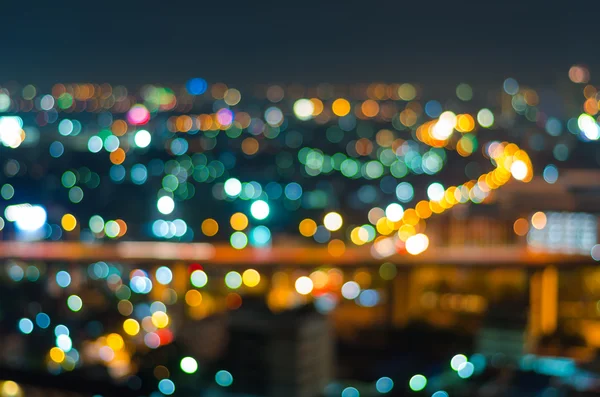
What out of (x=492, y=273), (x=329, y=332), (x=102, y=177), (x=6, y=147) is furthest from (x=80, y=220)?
(x=329, y=332)

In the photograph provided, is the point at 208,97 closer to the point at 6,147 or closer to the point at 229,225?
the point at 6,147

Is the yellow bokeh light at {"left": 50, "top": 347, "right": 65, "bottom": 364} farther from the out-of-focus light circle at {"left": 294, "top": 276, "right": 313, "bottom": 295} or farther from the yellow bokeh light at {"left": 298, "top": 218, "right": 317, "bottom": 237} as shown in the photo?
the yellow bokeh light at {"left": 298, "top": 218, "right": 317, "bottom": 237}

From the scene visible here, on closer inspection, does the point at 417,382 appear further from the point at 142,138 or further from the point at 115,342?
the point at 142,138

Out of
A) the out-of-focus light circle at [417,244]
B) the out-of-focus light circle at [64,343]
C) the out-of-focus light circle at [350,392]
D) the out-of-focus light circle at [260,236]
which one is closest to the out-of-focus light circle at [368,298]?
the out-of-focus light circle at [417,244]

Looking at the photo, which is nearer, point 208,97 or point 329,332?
Result: point 329,332

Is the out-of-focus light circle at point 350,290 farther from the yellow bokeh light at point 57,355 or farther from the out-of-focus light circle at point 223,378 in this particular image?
the out-of-focus light circle at point 223,378

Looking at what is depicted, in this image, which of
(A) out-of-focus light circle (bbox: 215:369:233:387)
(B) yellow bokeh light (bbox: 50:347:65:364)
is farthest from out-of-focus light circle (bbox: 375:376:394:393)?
(B) yellow bokeh light (bbox: 50:347:65:364)
